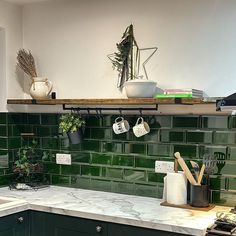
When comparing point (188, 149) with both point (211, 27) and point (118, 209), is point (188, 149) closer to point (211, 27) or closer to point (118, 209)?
point (118, 209)

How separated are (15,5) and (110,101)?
51.8 inches

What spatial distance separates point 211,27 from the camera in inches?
102

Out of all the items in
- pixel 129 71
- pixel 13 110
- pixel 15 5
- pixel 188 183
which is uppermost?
pixel 15 5

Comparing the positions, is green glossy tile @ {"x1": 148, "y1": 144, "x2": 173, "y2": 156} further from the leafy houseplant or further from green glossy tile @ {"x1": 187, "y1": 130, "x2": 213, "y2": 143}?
the leafy houseplant

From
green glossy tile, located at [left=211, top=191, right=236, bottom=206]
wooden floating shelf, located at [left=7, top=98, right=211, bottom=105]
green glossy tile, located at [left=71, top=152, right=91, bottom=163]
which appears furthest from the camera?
green glossy tile, located at [left=71, top=152, right=91, bottom=163]

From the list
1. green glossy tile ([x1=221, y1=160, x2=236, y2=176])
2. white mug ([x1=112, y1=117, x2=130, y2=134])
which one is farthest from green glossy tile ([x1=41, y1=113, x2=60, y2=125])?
green glossy tile ([x1=221, y1=160, x2=236, y2=176])

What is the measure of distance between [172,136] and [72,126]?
78 centimetres

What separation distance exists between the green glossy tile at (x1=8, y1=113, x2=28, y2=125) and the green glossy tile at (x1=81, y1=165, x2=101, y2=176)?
71cm

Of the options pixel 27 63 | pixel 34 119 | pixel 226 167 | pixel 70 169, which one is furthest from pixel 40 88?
pixel 226 167

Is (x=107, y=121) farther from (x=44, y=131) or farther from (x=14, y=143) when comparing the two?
(x=14, y=143)

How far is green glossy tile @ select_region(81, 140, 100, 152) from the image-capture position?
306 centimetres

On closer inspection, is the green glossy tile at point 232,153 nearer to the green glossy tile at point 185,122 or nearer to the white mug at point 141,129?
the green glossy tile at point 185,122

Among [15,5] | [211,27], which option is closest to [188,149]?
[211,27]

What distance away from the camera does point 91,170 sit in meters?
3.09
